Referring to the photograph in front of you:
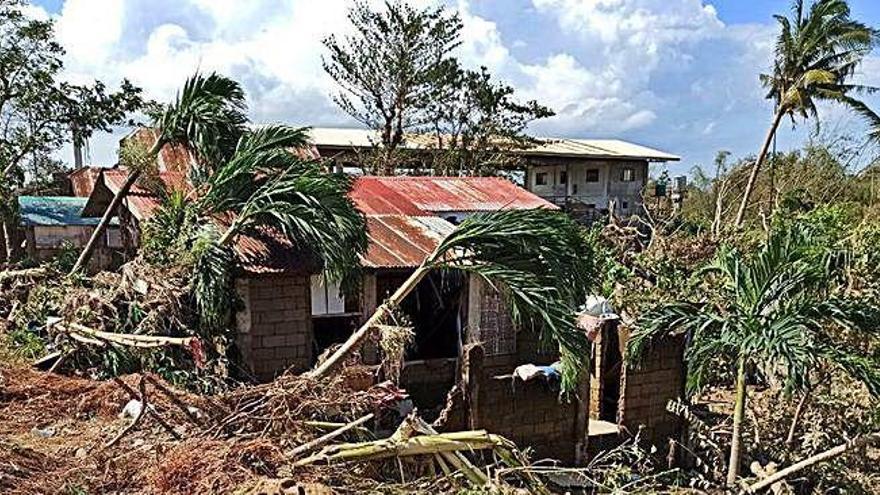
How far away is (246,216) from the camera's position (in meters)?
9.98

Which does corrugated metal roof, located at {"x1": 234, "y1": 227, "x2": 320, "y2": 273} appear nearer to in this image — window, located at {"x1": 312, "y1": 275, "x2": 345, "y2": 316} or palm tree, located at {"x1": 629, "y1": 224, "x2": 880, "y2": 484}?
window, located at {"x1": 312, "y1": 275, "x2": 345, "y2": 316}

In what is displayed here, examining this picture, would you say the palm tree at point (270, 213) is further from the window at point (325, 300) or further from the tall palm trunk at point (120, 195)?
the tall palm trunk at point (120, 195)

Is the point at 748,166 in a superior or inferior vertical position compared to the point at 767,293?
superior

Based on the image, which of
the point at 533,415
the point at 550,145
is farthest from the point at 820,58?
the point at 533,415

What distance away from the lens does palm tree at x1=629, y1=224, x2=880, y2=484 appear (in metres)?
7.13

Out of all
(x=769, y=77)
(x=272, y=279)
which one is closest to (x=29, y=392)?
(x=272, y=279)

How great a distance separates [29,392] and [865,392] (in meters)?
9.79

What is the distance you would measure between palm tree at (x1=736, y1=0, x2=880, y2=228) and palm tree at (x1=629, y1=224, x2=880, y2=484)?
491 inches

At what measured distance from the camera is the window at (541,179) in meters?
33.6

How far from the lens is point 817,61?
827 inches

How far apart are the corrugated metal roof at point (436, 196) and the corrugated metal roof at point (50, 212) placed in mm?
6477

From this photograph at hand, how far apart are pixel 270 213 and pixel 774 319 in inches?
242

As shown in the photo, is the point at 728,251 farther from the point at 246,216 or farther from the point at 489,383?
the point at 246,216

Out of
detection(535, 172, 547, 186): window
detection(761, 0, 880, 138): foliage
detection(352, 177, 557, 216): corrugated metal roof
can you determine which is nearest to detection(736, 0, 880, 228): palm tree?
detection(761, 0, 880, 138): foliage
